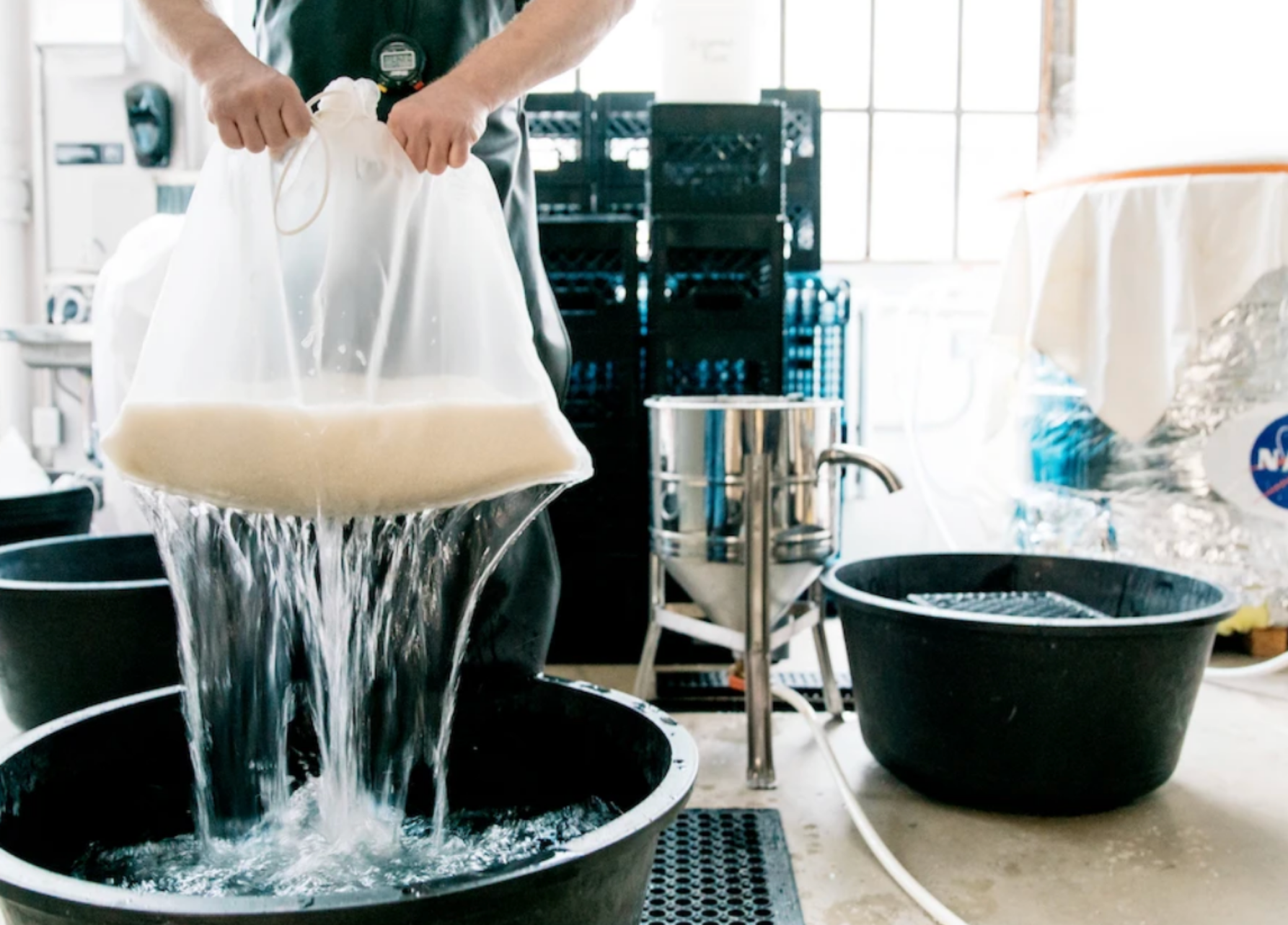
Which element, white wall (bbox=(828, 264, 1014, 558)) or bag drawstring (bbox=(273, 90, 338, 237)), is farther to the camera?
white wall (bbox=(828, 264, 1014, 558))

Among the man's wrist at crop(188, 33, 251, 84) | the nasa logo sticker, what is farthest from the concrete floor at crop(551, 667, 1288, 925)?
the man's wrist at crop(188, 33, 251, 84)

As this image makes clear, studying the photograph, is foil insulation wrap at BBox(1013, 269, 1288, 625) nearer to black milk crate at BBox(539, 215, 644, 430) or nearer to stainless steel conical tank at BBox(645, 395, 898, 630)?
stainless steel conical tank at BBox(645, 395, 898, 630)

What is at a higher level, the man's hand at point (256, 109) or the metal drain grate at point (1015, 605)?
the man's hand at point (256, 109)

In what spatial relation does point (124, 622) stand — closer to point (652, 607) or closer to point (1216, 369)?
point (652, 607)

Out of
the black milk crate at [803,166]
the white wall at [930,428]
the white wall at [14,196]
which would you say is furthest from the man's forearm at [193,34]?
the white wall at [14,196]

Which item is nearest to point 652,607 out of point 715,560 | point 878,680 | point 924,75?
point 715,560

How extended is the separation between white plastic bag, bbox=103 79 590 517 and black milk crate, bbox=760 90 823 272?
1.45 meters

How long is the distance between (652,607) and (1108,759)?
0.72 m

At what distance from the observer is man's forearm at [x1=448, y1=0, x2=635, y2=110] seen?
0.84 meters

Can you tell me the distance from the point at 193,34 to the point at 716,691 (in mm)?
1298

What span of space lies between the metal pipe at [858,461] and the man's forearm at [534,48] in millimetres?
765

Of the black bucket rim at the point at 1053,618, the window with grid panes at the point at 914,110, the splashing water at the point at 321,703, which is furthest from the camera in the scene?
the window with grid panes at the point at 914,110

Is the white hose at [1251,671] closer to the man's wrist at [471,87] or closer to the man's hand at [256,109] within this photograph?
the man's wrist at [471,87]

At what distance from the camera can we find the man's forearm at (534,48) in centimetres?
84
